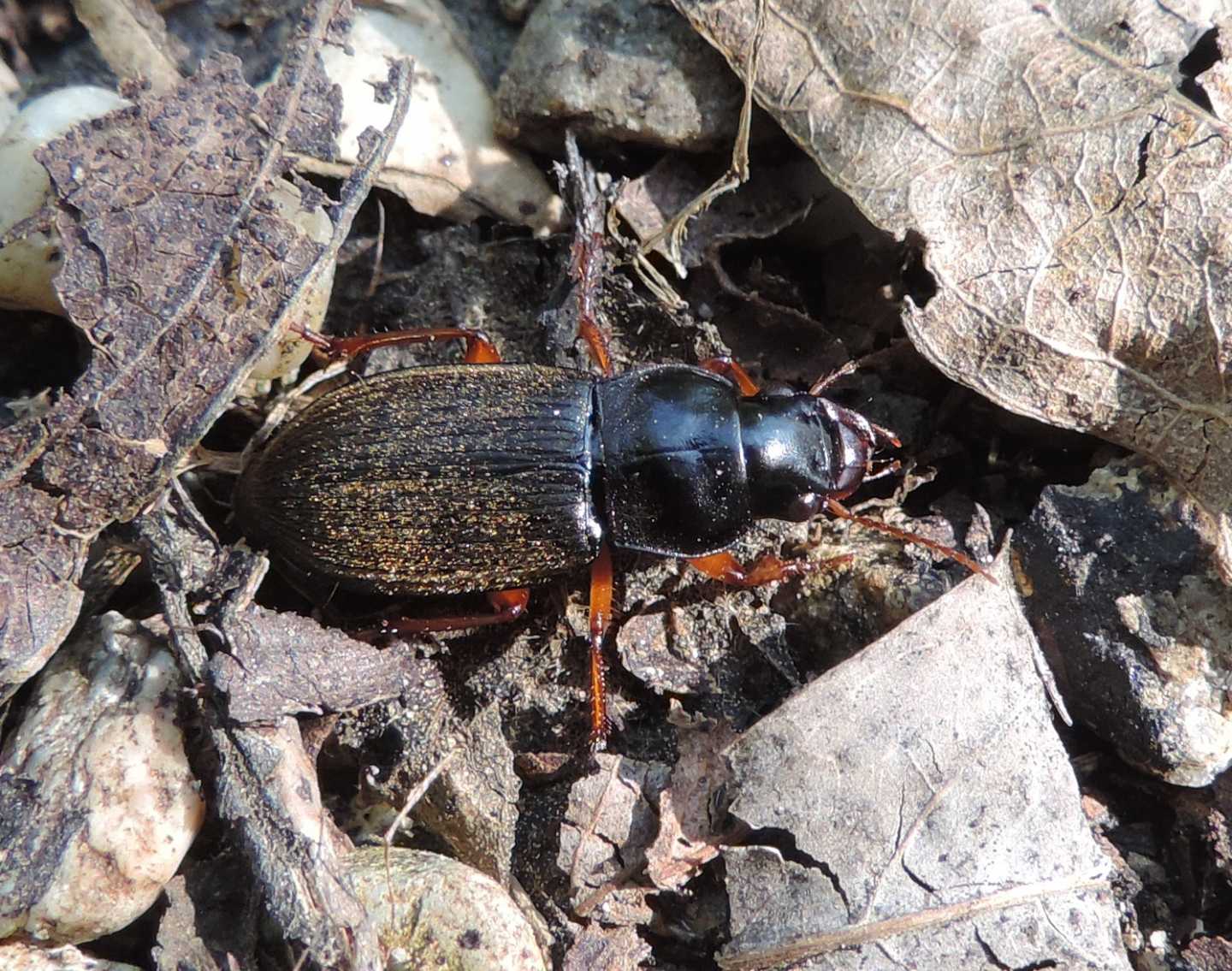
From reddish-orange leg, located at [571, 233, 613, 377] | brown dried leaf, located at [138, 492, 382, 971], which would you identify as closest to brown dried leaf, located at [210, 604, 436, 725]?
brown dried leaf, located at [138, 492, 382, 971]

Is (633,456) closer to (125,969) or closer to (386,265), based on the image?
(386,265)

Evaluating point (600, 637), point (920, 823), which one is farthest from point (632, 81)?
point (920, 823)

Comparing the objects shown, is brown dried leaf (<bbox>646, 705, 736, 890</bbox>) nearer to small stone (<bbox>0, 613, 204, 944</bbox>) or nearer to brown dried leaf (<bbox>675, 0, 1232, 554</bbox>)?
small stone (<bbox>0, 613, 204, 944</bbox>)

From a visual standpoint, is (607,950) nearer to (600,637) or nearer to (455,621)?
(600,637)

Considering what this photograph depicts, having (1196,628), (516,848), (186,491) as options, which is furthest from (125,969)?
(1196,628)

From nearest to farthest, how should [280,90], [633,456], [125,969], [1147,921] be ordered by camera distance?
1. [125,969]
2. [1147,921]
3. [280,90]
4. [633,456]

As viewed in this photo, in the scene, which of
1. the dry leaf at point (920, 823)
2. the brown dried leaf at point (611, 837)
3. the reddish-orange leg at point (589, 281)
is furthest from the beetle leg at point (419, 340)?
the dry leaf at point (920, 823)

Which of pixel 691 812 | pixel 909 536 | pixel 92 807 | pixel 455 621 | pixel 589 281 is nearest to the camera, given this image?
pixel 92 807
